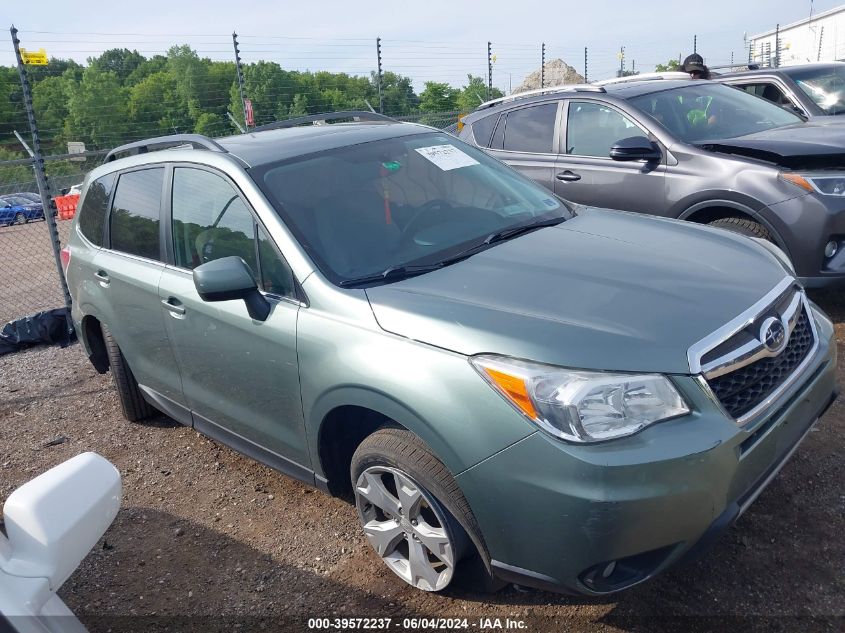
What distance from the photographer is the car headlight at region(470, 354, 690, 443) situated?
219 cm

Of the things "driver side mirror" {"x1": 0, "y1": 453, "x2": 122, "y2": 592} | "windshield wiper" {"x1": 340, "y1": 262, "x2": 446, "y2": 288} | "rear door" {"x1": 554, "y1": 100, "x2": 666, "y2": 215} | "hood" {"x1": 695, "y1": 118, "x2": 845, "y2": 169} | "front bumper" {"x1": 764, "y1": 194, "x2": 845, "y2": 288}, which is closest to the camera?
"driver side mirror" {"x1": 0, "y1": 453, "x2": 122, "y2": 592}

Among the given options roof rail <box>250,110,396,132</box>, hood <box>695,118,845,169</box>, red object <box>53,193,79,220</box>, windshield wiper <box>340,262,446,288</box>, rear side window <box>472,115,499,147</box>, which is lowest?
red object <box>53,193,79,220</box>

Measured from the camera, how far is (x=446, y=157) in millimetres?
3793

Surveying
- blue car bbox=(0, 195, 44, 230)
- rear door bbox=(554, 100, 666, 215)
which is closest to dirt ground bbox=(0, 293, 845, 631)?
rear door bbox=(554, 100, 666, 215)

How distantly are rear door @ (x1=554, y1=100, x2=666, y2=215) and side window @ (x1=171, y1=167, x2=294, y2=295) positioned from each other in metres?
3.40

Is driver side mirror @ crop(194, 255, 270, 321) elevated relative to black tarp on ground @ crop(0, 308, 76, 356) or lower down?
elevated

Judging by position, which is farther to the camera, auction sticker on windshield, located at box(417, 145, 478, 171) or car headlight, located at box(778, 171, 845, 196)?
car headlight, located at box(778, 171, 845, 196)

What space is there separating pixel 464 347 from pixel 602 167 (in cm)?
395

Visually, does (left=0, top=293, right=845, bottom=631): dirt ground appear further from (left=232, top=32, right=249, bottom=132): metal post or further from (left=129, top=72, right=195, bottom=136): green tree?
(left=129, top=72, right=195, bottom=136): green tree

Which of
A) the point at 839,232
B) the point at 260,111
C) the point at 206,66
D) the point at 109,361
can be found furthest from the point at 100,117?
the point at 839,232

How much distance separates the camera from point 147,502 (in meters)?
3.90

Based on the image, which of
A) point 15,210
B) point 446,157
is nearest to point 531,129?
point 446,157

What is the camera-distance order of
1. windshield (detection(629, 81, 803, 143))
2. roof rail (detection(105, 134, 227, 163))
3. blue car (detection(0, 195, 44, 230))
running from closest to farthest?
roof rail (detection(105, 134, 227, 163)), windshield (detection(629, 81, 803, 143)), blue car (detection(0, 195, 44, 230))

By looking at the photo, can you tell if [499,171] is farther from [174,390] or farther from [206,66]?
[206,66]
